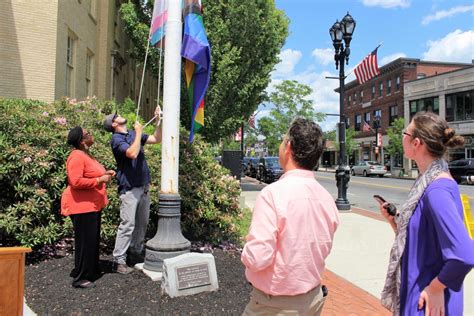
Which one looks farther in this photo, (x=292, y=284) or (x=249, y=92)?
(x=249, y=92)

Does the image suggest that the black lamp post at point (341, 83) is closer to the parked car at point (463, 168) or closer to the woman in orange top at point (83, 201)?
the woman in orange top at point (83, 201)

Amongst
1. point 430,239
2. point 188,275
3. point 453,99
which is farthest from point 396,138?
point 430,239

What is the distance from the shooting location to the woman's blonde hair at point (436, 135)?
2275 mm

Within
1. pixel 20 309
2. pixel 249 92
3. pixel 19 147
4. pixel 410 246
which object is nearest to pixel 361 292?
pixel 410 246

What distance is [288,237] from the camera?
7.02 feet

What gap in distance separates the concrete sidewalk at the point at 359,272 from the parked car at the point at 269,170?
1457 cm

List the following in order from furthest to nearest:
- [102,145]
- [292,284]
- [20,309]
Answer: [102,145], [20,309], [292,284]

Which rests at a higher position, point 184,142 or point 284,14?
point 284,14

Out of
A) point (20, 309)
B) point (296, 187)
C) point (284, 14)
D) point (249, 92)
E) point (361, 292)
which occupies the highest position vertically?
point (284, 14)

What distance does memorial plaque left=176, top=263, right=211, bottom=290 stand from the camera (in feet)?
14.8

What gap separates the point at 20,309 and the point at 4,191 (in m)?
3.03

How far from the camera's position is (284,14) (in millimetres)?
19000

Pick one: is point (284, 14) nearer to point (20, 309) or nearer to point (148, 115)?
point (148, 115)

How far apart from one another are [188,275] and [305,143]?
280cm
